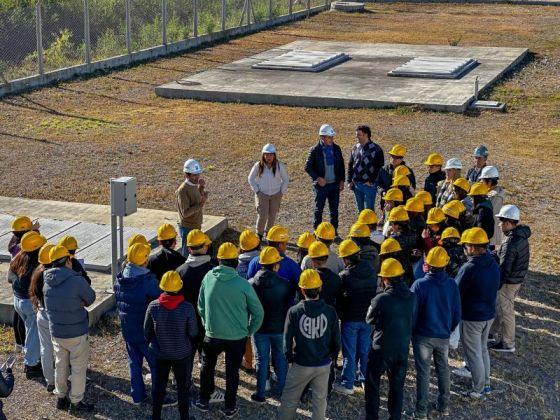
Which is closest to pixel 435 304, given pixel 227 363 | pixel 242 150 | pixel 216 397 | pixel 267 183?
pixel 227 363

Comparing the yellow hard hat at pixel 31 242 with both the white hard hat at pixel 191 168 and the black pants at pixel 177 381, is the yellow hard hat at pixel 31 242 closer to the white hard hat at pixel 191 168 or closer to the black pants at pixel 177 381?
the black pants at pixel 177 381

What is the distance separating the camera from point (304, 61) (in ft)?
87.9

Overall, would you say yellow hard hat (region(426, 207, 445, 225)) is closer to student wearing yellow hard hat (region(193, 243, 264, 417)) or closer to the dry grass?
the dry grass

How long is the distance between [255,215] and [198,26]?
64.9 ft

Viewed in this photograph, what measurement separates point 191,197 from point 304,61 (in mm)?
16298

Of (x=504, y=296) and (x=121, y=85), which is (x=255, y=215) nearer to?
(x=504, y=296)

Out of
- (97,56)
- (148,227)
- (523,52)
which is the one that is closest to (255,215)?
(148,227)

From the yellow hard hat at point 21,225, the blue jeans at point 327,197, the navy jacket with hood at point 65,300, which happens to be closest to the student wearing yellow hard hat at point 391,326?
the navy jacket with hood at point 65,300

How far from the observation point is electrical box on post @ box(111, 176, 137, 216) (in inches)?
390

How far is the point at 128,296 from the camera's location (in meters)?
8.10

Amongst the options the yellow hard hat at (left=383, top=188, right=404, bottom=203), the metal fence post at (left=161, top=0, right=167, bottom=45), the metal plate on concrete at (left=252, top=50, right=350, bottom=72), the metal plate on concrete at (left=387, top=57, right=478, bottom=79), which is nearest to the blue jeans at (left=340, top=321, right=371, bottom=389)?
the yellow hard hat at (left=383, top=188, right=404, bottom=203)

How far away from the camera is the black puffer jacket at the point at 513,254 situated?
9.34 m

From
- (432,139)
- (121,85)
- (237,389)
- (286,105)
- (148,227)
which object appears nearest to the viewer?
(237,389)

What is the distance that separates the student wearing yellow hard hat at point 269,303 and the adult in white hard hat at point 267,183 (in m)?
4.12
